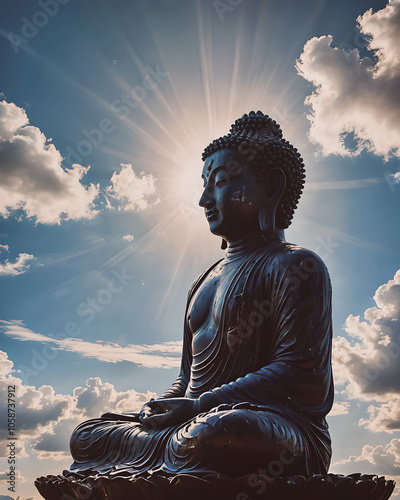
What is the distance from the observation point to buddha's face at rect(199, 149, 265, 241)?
572cm

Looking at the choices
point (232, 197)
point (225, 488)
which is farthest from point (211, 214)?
point (225, 488)

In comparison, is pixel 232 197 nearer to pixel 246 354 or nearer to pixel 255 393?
pixel 246 354

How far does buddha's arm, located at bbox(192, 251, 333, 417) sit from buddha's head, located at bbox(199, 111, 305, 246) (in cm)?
77

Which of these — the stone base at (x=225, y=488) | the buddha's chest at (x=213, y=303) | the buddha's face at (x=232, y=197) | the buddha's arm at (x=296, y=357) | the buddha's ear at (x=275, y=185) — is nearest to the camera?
the stone base at (x=225, y=488)

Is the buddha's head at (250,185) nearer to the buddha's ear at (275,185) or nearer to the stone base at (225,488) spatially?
the buddha's ear at (275,185)

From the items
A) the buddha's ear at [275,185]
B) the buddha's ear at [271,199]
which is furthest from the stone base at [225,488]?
the buddha's ear at [275,185]

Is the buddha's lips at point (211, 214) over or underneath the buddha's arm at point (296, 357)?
over

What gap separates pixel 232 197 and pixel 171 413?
2.16m

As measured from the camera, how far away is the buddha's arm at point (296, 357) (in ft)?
14.6

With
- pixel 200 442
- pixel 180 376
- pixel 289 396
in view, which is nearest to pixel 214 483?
pixel 200 442

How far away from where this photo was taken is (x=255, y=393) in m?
4.42

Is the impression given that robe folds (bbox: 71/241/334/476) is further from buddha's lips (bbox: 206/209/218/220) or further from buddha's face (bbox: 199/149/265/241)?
buddha's lips (bbox: 206/209/218/220)

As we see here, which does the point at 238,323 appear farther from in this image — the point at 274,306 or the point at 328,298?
the point at 328,298

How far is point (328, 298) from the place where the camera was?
5098mm
